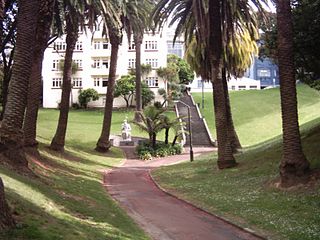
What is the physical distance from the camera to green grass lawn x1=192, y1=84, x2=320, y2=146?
167 feet

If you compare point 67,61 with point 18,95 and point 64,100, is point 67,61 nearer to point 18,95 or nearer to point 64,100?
point 64,100

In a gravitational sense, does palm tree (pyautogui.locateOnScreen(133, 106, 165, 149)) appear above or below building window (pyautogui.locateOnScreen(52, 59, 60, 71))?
below

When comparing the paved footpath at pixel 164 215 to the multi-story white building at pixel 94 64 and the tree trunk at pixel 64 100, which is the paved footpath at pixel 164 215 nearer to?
the tree trunk at pixel 64 100

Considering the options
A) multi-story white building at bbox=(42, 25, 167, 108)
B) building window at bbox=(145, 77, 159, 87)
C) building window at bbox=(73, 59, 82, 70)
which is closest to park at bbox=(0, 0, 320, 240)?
building window at bbox=(145, 77, 159, 87)

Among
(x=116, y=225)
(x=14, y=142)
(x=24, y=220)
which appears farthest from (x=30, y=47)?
(x=24, y=220)

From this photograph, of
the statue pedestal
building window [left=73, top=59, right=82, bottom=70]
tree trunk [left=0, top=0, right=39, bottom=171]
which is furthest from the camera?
building window [left=73, top=59, right=82, bottom=70]

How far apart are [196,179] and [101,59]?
5786cm

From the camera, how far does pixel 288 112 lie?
54.1ft

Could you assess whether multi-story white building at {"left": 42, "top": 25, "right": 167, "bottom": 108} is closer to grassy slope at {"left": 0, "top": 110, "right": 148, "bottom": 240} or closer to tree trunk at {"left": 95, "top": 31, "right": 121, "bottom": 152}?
tree trunk at {"left": 95, "top": 31, "right": 121, "bottom": 152}

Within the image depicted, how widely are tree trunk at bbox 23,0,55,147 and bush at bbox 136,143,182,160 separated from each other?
17122 mm

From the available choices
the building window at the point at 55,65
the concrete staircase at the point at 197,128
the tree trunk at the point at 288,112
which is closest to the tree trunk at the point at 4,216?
the tree trunk at the point at 288,112

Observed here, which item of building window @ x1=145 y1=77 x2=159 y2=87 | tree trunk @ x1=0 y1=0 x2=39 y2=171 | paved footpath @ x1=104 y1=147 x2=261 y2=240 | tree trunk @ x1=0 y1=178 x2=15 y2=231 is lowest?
paved footpath @ x1=104 y1=147 x2=261 y2=240

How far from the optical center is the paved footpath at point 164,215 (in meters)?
11.5

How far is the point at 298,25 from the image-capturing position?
18.7 m
